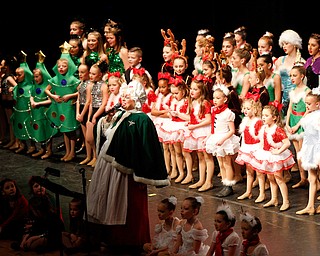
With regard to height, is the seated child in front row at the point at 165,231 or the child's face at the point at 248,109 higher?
the child's face at the point at 248,109

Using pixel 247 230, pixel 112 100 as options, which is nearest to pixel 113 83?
pixel 112 100

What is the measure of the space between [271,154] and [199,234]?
1.78 metres

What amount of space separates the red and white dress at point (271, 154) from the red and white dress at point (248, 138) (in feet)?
0.36

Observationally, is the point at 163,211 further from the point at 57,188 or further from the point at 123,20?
the point at 123,20

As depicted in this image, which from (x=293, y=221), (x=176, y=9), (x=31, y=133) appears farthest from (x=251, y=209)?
(x=176, y=9)

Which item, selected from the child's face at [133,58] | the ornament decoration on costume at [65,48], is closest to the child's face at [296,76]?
the child's face at [133,58]

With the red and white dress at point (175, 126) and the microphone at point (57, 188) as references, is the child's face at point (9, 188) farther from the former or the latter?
the red and white dress at point (175, 126)

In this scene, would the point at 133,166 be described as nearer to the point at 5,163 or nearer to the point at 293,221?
the point at 293,221

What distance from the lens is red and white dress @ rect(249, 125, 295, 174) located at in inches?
330

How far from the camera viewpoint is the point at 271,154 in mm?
8422

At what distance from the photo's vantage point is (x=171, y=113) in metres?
9.45

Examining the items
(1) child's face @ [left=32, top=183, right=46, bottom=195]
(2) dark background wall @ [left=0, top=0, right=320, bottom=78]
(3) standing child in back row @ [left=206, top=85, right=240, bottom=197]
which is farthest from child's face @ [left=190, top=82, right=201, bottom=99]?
(2) dark background wall @ [left=0, top=0, right=320, bottom=78]

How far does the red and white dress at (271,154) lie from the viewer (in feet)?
27.5

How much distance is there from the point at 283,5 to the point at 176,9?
1805 millimetres
